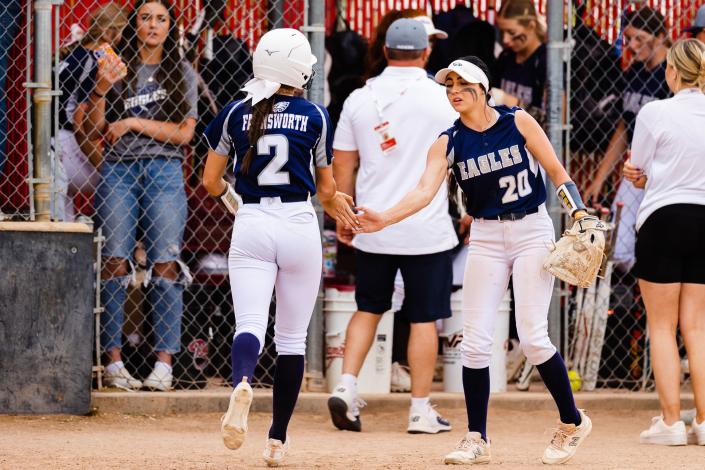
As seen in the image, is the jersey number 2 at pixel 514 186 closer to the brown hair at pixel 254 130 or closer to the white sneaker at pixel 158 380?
the brown hair at pixel 254 130

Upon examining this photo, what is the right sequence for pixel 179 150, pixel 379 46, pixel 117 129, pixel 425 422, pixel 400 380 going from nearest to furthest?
pixel 425 422
pixel 117 129
pixel 179 150
pixel 379 46
pixel 400 380

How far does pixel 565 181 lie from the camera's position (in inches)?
219

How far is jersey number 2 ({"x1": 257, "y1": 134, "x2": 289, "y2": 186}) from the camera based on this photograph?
5.35 m

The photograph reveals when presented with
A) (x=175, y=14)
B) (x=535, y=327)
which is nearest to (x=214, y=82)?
(x=175, y=14)

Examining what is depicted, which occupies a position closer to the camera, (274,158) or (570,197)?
(274,158)

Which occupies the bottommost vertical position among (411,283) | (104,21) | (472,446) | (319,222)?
(472,446)

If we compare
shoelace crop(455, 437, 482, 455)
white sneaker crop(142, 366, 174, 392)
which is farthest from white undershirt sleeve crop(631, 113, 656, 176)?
white sneaker crop(142, 366, 174, 392)

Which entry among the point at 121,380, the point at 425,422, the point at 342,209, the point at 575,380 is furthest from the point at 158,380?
the point at 575,380

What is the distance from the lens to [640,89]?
330 inches

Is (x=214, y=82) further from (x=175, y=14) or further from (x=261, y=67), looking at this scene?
(x=261, y=67)

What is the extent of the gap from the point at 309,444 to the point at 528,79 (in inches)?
123

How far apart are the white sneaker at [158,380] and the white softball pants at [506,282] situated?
2.52 metres

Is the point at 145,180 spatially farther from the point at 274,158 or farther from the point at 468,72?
the point at 468,72

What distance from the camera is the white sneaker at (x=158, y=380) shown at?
7598 millimetres
